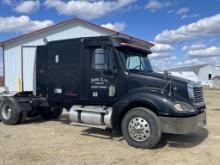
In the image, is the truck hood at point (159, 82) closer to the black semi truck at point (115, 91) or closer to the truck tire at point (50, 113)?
the black semi truck at point (115, 91)

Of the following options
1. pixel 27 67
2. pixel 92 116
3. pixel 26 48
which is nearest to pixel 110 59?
pixel 92 116

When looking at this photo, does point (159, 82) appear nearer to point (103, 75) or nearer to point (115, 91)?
point (115, 91)

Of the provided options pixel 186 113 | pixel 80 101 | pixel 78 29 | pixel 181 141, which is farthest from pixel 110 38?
pixel 78 29

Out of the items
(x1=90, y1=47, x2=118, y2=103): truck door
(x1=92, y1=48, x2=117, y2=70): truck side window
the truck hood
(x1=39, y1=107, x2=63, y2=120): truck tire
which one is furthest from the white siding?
the truck hood

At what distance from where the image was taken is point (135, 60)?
8.80 meters

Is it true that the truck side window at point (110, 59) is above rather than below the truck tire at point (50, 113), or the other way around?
above

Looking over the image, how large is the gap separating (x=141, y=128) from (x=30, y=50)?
51.9ft

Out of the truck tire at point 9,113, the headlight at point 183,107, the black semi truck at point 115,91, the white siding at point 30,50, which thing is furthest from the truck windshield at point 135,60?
the white siding at point 30,50

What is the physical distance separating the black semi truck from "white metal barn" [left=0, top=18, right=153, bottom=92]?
11.0 meters

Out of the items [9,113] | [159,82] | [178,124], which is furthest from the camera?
[9,113]

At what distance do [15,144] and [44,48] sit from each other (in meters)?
3.62

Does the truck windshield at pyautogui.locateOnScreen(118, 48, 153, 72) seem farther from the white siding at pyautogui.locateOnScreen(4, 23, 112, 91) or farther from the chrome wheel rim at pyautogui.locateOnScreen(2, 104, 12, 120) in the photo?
Result: the white siding at pyautogui.locateOnScreen(4, 23, 112, 91)

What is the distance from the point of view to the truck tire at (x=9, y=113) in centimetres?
1065

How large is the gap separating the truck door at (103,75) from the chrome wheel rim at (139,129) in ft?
3.45
